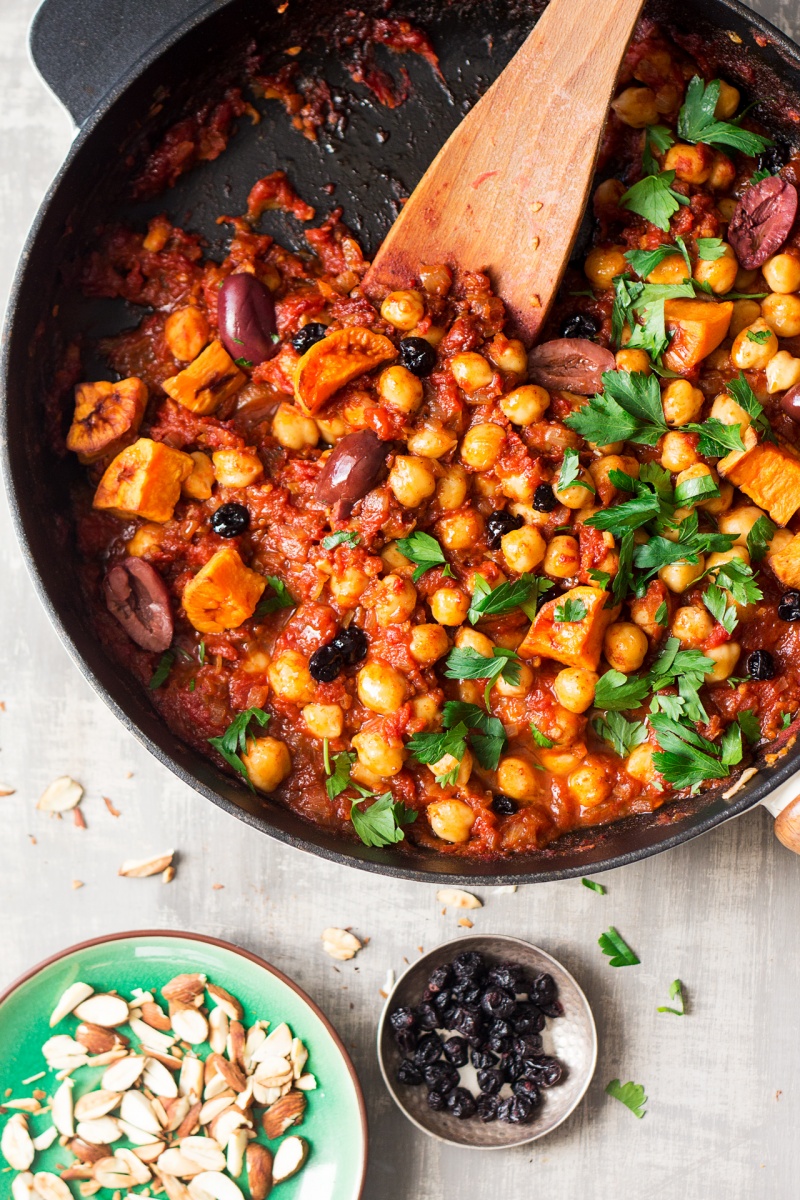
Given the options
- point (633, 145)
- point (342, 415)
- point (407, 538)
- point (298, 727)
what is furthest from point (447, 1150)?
point (633, 145)

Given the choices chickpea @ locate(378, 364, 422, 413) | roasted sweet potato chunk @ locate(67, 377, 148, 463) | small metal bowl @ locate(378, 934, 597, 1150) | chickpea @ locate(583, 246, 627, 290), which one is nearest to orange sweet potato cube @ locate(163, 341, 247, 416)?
roasted sweet potato chunk @ locate(67, 377, 148, 463)

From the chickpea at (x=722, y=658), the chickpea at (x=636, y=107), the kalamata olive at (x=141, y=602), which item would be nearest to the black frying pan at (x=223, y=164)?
the kalamata olive at (x=141, y=602)

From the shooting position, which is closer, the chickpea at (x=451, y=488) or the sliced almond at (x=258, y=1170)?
the chickpea at (x=451, y=488)

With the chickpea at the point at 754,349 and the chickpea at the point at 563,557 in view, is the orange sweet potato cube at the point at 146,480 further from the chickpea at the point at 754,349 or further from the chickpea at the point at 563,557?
the chickpea at the point at 754,349

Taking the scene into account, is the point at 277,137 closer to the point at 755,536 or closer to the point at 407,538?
the point at 407,538

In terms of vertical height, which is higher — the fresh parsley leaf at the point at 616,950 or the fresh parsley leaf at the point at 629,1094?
the fresh parsley leaf at the point at 616,950

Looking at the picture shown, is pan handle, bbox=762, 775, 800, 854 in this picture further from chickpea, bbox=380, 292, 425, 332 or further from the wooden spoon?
chickpea, bbox=380, 292, 425, 332

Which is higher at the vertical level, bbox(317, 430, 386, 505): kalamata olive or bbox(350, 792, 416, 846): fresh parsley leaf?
bbox(317, 430, 386, 505): kalamata olive
